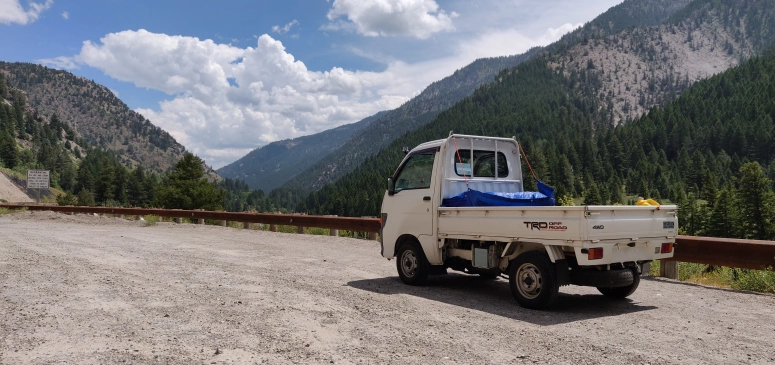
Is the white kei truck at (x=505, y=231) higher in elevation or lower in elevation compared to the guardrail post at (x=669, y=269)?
higher

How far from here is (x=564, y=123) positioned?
194875 millimetres

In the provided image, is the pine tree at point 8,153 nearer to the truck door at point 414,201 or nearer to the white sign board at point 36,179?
the white sign board at point 36,179

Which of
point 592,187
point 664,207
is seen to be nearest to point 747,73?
point 592,187

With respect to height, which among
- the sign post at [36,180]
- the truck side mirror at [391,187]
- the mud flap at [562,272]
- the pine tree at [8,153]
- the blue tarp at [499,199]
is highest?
the pine tree at [8,153]

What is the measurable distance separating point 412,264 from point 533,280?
7.60 feet

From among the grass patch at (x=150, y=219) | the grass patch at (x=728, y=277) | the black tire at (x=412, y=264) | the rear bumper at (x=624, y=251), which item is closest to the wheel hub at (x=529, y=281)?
the rear bumper at (x=624, y=251)

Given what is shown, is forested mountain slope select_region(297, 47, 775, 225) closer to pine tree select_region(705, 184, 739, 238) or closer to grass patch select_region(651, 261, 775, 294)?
pine tree select_region(705, 184, 739, 238)

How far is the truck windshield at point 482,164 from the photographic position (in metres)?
8.61

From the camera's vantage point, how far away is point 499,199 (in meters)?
7.83

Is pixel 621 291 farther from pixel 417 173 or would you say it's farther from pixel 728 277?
pixel 417 173

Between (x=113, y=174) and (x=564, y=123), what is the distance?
477 ft

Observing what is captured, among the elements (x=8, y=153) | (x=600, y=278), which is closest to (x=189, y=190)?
(x=600, y=278)

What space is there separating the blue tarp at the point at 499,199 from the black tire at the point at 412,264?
0.86m

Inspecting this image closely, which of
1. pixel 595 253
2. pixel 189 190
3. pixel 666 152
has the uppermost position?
pixel 666 152
